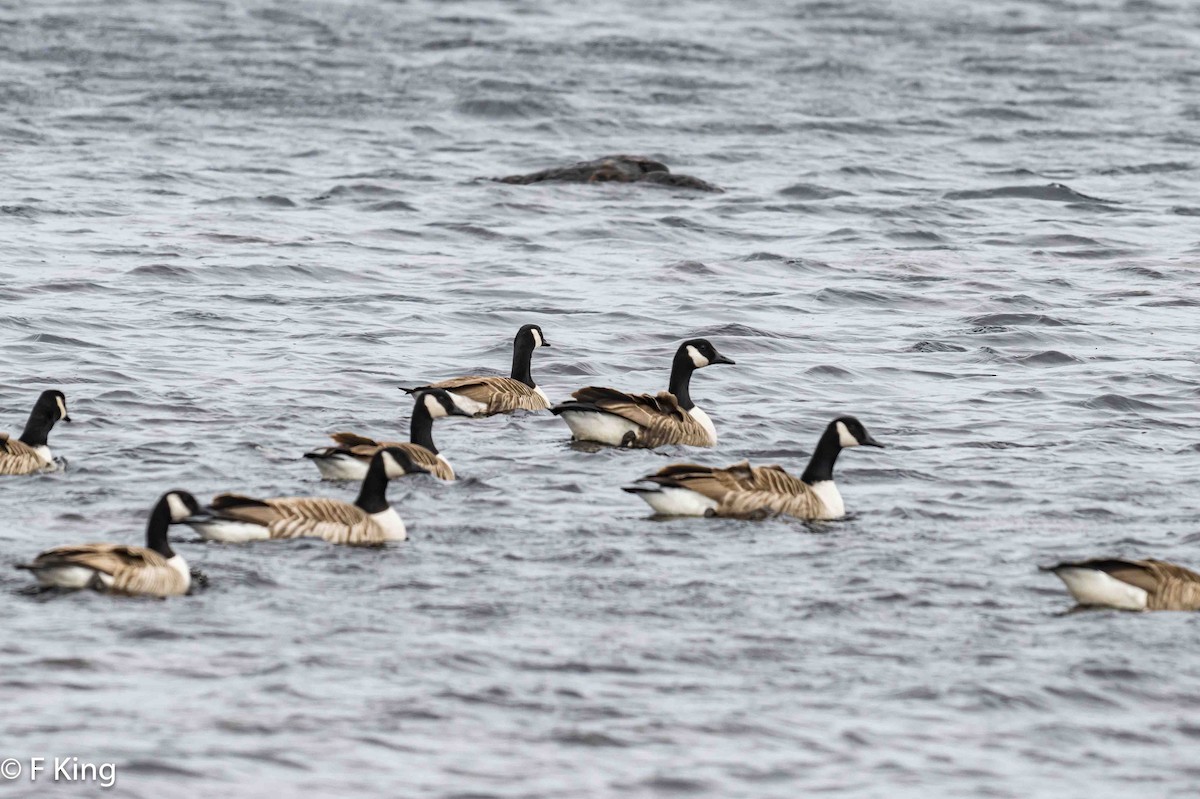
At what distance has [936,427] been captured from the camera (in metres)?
18.7

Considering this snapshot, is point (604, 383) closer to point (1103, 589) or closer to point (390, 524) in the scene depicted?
point (390, 524)

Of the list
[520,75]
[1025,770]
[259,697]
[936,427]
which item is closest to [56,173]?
[520,75]

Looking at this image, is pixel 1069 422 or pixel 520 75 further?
pixel 520 75


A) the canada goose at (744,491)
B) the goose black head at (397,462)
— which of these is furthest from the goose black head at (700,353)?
the goose black head at (397,462)

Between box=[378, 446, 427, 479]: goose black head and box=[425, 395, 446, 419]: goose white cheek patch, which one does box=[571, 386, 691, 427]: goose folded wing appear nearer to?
box=[425, 395, 446, 419]: goose white cheek patch

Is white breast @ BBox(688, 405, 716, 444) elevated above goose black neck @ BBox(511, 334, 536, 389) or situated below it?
below

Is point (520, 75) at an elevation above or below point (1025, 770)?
above

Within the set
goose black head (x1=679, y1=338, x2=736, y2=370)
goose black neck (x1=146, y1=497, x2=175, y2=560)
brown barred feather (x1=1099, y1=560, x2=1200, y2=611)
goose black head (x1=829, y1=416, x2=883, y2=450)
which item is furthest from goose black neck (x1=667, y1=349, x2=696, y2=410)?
goose black neck (x1=146, y1=497, x2=175, y2=560)

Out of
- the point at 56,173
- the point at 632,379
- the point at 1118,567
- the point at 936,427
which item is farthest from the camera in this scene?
the point at 56,173

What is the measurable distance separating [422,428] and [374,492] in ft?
7.93

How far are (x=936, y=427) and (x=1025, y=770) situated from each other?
857cm

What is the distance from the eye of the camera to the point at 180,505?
12992mm

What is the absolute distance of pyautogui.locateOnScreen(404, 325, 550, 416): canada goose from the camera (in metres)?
18.2

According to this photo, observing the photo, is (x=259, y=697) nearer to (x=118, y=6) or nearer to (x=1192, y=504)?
(x=1192, y=504)
